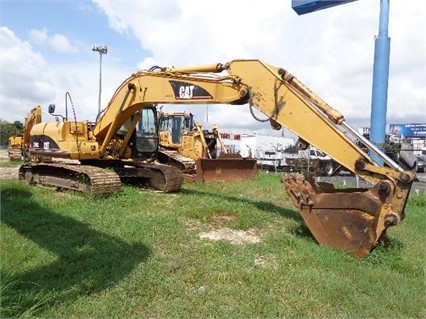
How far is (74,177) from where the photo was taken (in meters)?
9.28

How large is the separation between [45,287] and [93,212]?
3.18m

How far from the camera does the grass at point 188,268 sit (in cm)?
392

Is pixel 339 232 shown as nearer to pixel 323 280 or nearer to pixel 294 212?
pixel 323 280

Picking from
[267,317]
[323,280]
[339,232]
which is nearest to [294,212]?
[339,232]

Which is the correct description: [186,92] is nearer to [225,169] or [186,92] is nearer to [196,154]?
[225,169]

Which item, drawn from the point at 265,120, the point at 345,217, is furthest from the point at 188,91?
the point at 345,217

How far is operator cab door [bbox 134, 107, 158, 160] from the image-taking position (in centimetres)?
1045

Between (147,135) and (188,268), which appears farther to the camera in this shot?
(147,135)

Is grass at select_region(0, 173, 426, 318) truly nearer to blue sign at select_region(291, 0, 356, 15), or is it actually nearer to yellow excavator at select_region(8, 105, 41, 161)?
yellow excavator at select_region(8, 105, 41, 161)

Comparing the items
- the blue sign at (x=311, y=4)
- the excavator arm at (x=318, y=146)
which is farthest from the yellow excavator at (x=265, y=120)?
the blue sign at (x=311, y=4)

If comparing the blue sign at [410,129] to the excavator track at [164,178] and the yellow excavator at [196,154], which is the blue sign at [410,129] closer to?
the yellow excavator at [196,154]

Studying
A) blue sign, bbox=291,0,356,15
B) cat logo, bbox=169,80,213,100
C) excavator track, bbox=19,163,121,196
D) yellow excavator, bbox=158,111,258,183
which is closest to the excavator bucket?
yellow excavator, bbox=158,111,258,183

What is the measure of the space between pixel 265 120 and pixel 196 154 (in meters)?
7.58

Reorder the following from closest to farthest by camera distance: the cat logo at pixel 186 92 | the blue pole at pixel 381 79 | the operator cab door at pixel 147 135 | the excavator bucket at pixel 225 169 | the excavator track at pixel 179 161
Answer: the cat logo at pixel 186 92 → the operator cab door at pixel 147 135 → the excavator bucket at pixel 225 169 → the excavator track at pixel 179 161 → the blue pole at pixel 381 79
